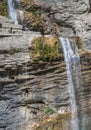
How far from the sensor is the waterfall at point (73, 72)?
1029 centimetres

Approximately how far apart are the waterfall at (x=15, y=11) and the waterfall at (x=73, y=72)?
3571mm

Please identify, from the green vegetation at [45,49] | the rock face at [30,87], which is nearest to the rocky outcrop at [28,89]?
the rock face at [30,87]

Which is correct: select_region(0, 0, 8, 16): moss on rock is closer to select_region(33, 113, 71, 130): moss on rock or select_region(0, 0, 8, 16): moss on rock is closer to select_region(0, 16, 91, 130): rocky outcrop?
select_region(0, 16, 91, 130): rocky outcrop

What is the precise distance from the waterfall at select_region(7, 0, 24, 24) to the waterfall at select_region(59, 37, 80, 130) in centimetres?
357

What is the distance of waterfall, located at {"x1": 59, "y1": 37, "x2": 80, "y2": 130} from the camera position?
Answer: 10292 millimetres

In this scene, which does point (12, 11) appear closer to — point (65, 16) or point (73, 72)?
point (65, 16)

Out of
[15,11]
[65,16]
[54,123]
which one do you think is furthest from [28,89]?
[65,16]

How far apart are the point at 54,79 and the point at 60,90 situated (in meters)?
0.41

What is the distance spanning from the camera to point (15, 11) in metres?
13.6

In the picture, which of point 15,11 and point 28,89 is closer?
point 28,89

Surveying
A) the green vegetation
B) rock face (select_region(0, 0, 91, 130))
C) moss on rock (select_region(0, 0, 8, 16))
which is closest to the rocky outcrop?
rock face (select_region(0, 0, 91, 130))

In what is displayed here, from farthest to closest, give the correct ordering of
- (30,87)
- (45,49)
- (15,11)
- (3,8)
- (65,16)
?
(65,16)
(15,11)
(3,8)
(45,49)
(30,87)

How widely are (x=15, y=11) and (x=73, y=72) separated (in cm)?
455

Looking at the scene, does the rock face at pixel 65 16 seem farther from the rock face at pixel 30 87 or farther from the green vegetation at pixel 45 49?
the green vegetation at pixel 45 49
